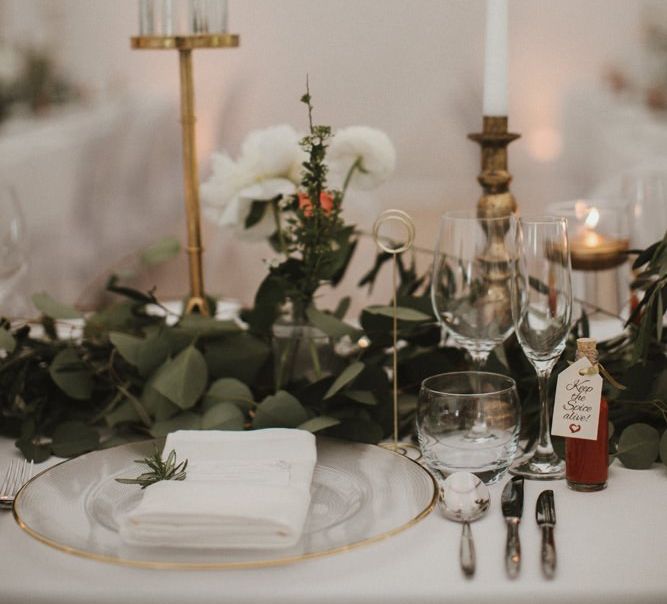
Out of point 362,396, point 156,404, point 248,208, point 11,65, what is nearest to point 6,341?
point 156,404

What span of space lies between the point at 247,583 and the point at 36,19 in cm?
138

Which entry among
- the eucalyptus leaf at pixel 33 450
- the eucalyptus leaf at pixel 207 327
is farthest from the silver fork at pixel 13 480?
the eucalyptus leaf at pixel 207 327

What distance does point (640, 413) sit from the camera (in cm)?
99

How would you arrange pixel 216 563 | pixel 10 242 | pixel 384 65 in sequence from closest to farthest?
1. pixel 216 563
2. pixel 10 242
3. pixel 384 65

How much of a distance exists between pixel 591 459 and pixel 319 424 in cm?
26

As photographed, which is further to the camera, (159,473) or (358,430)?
(358,430)

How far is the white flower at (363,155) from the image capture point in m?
1.13

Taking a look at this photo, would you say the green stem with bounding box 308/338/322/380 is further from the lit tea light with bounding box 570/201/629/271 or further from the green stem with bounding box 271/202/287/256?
the lit tea light with bounding box 570/201/629/271

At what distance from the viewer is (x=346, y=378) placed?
0.98 m

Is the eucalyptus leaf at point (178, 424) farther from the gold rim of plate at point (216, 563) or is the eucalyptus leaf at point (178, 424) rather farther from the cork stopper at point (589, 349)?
the cork stopper at point (589, 349)

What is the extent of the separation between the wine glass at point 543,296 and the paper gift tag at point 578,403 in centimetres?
4

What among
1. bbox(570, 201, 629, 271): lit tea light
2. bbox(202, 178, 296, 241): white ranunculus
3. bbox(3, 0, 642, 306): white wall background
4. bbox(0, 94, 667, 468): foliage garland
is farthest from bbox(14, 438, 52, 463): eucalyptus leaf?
bbox(3, 0, 642, 306): white wall background

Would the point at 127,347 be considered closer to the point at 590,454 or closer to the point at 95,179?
the point at 590,454

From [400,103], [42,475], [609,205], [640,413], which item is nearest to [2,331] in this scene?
[42,475]
